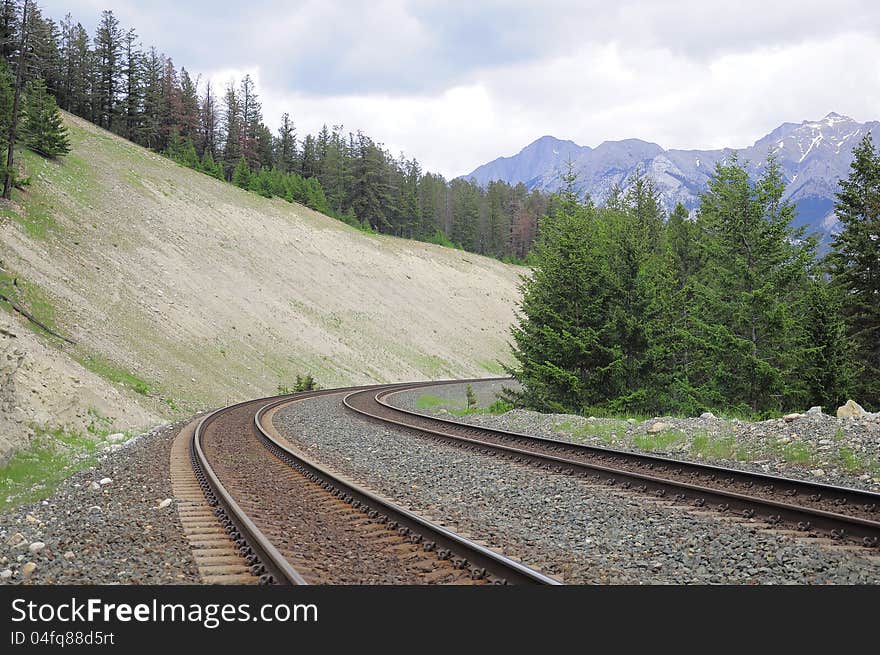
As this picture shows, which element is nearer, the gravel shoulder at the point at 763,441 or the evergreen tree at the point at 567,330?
the gravel shoulder at the point at 763,441

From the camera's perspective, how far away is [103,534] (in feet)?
24.0

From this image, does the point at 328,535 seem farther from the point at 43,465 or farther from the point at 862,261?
the point at 862,261

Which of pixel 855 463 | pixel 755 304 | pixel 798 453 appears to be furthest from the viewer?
pixel 755 304

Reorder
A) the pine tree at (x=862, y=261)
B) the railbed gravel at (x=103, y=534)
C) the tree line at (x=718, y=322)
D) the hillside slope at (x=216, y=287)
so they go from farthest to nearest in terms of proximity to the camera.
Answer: the hillside slope at (x=216, y=287)
the pine tree at (x=862, y=261)
the tree line at (x=718, y=322)
the railbed gravel at (x=103, y=534)

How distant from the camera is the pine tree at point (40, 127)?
4328 centimetres

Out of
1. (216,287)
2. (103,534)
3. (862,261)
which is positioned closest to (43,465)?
(103,534)

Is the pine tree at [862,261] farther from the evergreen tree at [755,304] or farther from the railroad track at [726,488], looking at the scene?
the railroad track at [726,488]

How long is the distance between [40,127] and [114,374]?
3082 centimetres

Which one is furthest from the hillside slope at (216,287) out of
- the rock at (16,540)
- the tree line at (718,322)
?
the rock at (16,540)

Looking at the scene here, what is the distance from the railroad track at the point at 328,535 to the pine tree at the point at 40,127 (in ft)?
139

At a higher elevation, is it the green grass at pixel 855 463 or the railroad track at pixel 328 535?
the green grass at pixel 855 463

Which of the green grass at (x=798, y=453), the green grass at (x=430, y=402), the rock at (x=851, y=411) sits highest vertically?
the rock at (x=851, y=411)

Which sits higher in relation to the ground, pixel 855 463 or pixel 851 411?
pixel 851 411

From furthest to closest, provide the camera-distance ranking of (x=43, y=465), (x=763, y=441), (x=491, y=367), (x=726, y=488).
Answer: (x=491, y=367) → (x=43, y=465) → (x=763, y=441) → (x=726, y=488)
